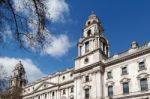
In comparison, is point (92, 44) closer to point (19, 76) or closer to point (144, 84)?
point (144, 84)

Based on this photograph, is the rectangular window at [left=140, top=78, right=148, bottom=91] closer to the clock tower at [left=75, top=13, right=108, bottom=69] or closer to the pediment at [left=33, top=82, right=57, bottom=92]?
the clock tower at [left=75, top=13, right=108, bottom=69]

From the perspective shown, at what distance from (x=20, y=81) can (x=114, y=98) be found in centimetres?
4154

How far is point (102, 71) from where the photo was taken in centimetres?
4466

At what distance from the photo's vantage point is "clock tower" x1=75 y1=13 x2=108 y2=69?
4666 centimetres

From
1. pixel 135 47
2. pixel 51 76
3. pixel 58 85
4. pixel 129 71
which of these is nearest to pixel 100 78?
pixel 129 71

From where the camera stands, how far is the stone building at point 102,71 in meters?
39.2

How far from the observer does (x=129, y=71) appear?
40.9 meters

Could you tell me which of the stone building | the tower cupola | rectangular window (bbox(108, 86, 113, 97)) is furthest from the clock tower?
the tower cupola

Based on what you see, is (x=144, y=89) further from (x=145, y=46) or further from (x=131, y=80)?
(x=145, y=46)

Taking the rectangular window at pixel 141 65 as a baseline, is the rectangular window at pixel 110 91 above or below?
below

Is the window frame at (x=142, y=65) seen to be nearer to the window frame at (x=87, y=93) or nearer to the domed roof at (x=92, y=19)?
the window frame at (x=87, y=93)

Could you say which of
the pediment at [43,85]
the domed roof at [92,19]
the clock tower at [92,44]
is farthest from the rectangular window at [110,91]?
the pediment at [43,85]

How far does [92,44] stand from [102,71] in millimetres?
6510

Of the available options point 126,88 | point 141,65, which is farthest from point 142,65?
point 126,88
